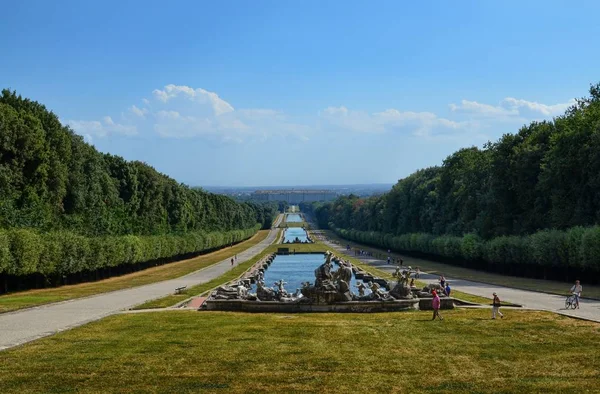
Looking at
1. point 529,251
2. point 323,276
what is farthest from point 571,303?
point 529,251

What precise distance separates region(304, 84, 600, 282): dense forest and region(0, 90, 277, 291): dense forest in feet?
109

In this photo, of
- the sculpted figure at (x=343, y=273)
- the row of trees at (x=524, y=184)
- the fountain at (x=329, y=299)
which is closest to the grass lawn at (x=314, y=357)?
the fountain at (x=329, y=299)

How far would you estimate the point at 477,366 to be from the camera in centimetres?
1931

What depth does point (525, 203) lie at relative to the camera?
221 feet

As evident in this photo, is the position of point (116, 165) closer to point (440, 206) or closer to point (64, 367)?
point (440, 206)

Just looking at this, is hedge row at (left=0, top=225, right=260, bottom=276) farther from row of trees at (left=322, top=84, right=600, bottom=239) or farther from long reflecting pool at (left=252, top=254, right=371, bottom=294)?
row of trees at (left=322, top=84, right=600, bottom=239)

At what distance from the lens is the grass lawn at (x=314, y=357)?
17469mm

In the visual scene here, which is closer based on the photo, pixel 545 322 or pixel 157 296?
pixel 545 322

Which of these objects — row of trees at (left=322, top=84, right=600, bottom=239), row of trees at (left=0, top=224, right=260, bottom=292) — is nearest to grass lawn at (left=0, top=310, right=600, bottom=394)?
row of trees at (left=0, top=224, right=260, bottom=292)

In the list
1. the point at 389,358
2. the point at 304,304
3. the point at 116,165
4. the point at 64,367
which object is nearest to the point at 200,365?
the point at 64,367

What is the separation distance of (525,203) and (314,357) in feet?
167

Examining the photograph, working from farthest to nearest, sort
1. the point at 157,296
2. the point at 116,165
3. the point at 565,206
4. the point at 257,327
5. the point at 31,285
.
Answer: the point at 116,165, the point at 565,206, the point at 31,285, the point at 157,296, the point at 257,327

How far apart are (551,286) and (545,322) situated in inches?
938

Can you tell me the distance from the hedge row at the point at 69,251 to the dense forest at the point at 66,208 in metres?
0.07
